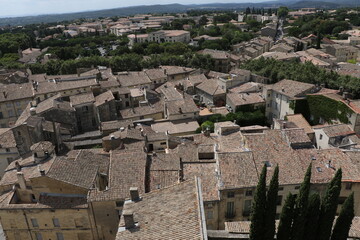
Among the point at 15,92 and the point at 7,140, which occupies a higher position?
the point at 15,92

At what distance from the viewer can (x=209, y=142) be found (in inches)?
1590

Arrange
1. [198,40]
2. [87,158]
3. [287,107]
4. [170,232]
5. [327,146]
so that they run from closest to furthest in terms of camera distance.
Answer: [170,232] → [87,158] → [327,146] → [287,107] → [198,40]

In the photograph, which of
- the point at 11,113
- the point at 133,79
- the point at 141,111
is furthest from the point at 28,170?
the point at 133,79

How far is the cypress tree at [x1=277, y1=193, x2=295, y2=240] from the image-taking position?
2045 centimetres

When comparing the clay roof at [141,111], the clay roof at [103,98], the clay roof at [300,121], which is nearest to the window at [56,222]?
the clay roof at [141,111]

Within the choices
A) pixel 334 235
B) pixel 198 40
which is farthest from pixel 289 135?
pixel 198 40

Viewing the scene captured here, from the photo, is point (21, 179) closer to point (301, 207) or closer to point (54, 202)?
point (54, 202)

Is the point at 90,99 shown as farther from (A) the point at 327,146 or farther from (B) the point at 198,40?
(B) the point at 198,40

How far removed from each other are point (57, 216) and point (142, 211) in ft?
45.1

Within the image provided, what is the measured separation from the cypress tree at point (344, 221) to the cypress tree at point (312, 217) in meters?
1.50

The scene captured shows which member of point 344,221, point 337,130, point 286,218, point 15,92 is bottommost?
point 337,130

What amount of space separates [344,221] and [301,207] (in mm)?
3551

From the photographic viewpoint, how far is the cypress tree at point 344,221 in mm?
20587

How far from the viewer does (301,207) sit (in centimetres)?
2047
